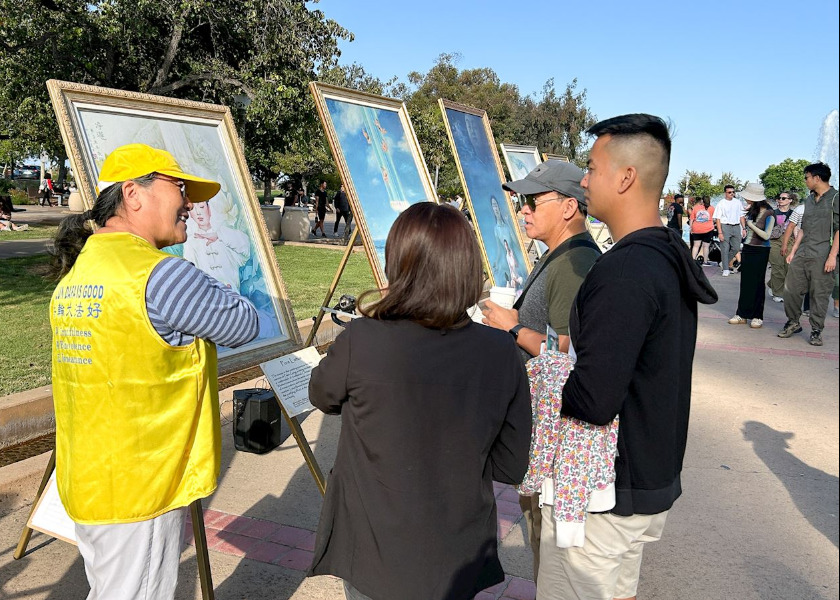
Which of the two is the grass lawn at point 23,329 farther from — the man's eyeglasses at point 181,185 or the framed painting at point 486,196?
the framed painting at point 486,196

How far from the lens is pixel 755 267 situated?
9.76 m

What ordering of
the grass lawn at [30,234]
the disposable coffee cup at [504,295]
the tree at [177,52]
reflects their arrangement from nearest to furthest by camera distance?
the disposable coffee cup at [504,295] < the tree at [177,52] < the grass lawn at [30,234]

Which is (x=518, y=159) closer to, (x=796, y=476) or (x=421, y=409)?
(x=796, y=476)

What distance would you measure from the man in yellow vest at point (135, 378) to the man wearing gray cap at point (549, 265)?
3.17 feet

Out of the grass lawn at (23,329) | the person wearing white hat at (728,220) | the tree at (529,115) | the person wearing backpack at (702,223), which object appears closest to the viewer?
the grass lawn at (23,329)

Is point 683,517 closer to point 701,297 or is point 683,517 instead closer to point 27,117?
point 701,297

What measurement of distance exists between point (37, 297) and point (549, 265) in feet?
28.2

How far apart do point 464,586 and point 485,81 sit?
46.9 metres

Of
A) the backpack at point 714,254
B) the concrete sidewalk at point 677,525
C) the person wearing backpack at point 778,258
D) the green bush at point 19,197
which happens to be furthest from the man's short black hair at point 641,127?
the green bush at point 19,197

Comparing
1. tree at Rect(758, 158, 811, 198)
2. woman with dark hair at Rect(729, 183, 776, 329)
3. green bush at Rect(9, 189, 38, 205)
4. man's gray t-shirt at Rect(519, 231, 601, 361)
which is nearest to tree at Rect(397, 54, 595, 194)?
tree at Rect(758, 158, 811, 198)

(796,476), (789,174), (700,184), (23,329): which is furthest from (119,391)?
(700,184)

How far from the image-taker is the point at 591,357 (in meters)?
1.78

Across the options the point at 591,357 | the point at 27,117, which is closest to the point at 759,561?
the point at 591,357

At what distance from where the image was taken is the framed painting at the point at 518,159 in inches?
406
